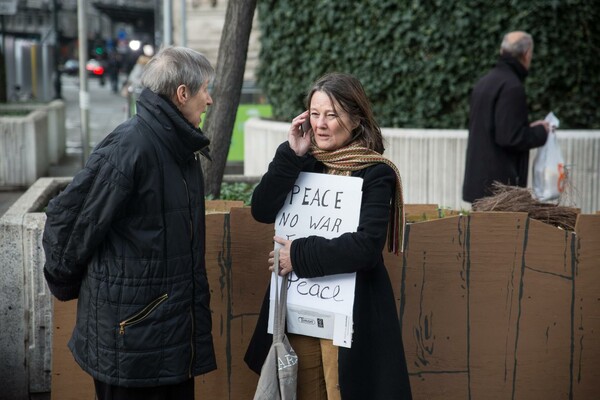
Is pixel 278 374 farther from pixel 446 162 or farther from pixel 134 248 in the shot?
pixel 446 162

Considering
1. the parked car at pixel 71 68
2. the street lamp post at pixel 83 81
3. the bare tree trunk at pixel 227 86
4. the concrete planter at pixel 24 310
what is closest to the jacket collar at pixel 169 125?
the concrete planter at pixel 24 310

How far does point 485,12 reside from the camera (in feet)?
30.0

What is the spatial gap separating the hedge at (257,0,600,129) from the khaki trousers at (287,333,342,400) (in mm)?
6025

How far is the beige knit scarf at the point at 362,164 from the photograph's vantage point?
3.52m

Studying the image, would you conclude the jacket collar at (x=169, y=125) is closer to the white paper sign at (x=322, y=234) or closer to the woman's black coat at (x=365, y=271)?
the woman's black coat at (x=365, y=271)

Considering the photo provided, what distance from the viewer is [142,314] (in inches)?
130

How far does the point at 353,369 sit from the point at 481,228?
126cm

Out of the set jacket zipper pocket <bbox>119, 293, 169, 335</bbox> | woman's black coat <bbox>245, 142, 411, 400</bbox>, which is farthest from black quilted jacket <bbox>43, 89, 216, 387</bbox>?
woman's black coat <bbox>245, 142, 411, 400</bbox>

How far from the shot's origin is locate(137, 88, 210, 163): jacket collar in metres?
3.36

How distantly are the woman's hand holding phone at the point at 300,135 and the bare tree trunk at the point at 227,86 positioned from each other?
7.96ft

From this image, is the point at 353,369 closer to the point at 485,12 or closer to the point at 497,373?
the point at 497,373

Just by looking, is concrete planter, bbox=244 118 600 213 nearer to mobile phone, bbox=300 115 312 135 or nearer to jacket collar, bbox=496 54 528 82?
jacket collar, bbox=496 54 528 82

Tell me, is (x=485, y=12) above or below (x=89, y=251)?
above

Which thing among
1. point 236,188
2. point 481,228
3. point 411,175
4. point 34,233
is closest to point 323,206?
point 481,228
